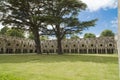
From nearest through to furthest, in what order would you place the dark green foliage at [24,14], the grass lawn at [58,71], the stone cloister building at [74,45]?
the grass lawn at [58,71], the dark green foliage at [24,14], the stone cloister building at [74,45]

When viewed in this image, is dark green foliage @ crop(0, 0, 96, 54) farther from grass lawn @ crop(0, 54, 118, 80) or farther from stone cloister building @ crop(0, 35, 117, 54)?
stone cloister building @ crop(0, 35, 117, 54)

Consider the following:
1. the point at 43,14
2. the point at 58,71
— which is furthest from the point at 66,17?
the point at 58,71

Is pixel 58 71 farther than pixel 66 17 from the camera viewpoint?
No

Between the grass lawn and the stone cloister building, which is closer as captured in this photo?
the grass lawn

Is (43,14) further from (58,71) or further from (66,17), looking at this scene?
(58,71)

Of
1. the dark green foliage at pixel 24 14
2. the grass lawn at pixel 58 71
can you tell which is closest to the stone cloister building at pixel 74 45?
the dark green foliage at pixel 24 14

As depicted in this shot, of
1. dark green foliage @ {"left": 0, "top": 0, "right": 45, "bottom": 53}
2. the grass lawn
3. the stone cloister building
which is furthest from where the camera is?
the stone cloister building

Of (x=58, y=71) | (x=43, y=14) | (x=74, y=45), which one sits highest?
(x=43, y=14)

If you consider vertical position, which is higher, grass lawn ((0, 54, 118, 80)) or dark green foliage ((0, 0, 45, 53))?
dark green foliage ((0, 0, 45, 53))

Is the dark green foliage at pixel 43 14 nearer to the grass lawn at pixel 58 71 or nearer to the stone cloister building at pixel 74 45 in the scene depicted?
the grass lawn at pixel 58 71

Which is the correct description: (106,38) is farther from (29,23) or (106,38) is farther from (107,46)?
(29,23)

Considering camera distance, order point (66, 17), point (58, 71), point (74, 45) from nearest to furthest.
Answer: point (58, 71) → point (66, 17) → point (74, 45)

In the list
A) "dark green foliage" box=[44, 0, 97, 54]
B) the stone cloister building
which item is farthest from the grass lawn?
the stone cloister building

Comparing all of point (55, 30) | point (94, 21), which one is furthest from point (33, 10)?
point (94, 21)
